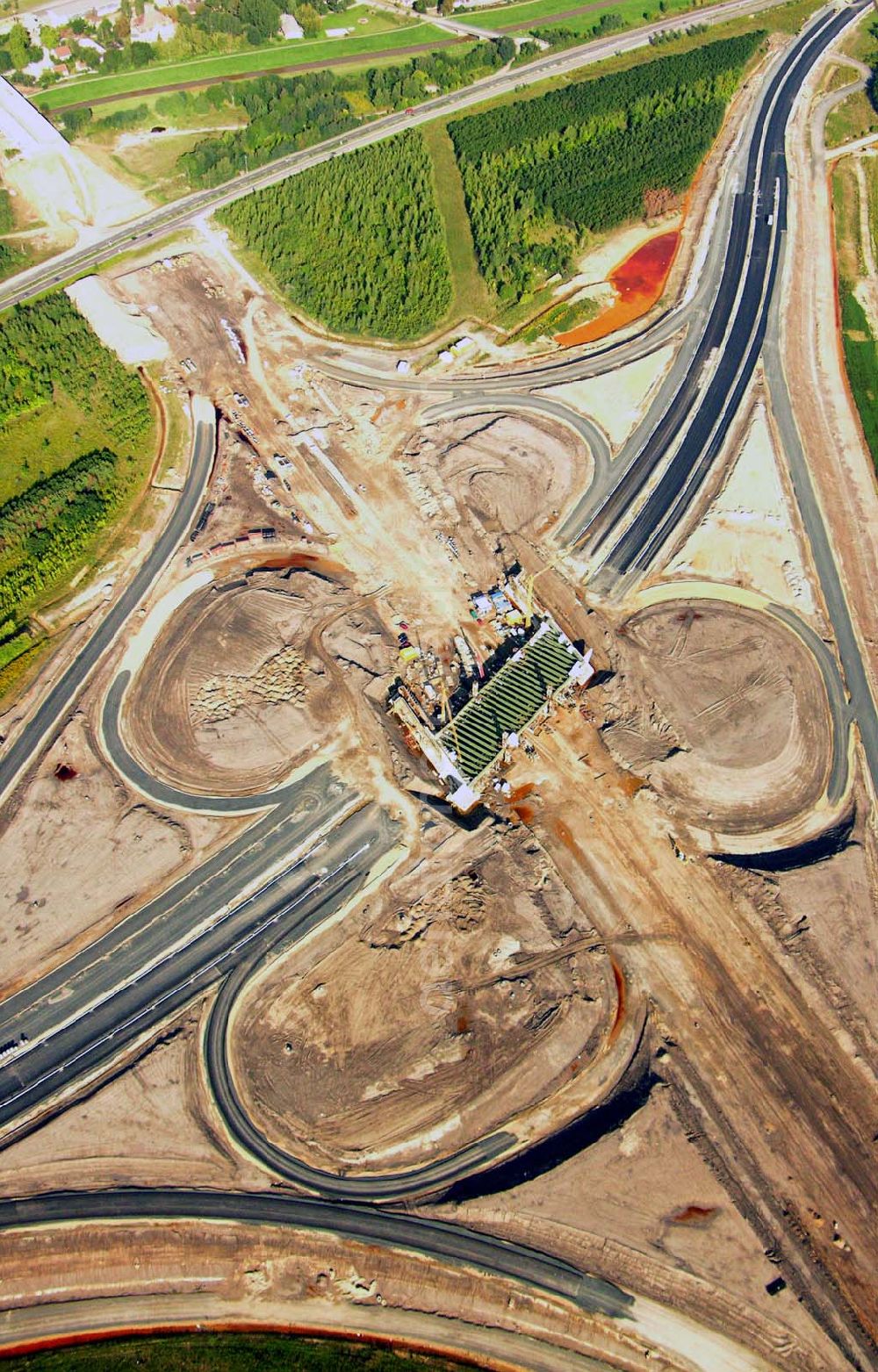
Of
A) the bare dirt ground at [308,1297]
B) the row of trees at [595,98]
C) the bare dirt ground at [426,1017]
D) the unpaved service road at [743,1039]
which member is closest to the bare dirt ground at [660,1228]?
the unpaved service road at [743,1039]

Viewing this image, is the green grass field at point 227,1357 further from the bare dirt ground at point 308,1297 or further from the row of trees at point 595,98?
the row of trees at point 595,98

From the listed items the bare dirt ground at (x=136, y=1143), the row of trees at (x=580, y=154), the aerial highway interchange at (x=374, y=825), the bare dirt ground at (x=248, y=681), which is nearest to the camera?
the aerial highway interchange at (x=374, y=825)

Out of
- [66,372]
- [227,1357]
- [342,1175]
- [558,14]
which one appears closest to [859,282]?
[558,14]

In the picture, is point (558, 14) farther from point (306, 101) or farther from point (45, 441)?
point (45, 441)

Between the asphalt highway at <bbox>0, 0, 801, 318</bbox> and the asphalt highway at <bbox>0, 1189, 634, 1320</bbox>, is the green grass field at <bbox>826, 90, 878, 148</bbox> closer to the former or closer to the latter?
the asphalt highway at <bbox>0, 0, 801, 318</bbox>

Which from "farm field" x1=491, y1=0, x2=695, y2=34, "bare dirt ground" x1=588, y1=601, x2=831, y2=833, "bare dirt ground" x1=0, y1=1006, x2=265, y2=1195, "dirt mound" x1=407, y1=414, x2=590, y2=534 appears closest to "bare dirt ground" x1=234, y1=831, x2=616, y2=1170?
"bare dirt ground" x1=0, y1=1006, x2=265, y2=1195
